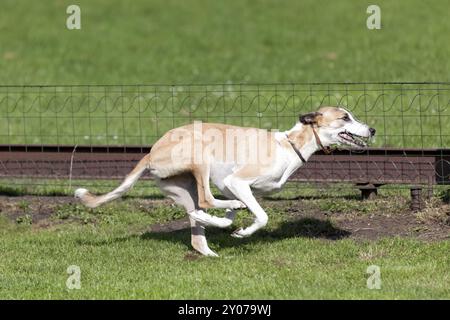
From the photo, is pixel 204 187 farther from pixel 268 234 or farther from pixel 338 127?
pixel 338 127

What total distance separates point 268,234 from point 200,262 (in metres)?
1.31

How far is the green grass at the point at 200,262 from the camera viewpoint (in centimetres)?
787

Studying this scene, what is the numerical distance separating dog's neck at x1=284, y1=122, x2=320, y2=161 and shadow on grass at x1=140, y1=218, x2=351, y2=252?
945 mm

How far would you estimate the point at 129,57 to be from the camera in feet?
71.6

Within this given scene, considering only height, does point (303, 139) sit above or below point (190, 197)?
above

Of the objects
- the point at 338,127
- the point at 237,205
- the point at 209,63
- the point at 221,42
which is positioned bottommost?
the point at 237,205

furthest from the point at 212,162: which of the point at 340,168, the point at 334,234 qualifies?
the point at 340,168

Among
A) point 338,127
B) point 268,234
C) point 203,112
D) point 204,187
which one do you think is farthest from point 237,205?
point 203,112

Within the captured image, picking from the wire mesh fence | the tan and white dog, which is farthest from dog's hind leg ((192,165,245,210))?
the wire mesh fence

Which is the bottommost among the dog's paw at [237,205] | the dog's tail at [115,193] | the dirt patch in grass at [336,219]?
the dirt patch in grass at [336,219]

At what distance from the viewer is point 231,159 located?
31.1 feet

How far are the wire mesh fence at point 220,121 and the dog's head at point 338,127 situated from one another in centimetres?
158

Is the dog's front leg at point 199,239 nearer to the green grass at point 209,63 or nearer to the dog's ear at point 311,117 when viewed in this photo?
the dog's ear at point 311,117

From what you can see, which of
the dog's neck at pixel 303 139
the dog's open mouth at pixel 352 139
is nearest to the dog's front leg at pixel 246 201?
the dog's neck at pixel 303 139
